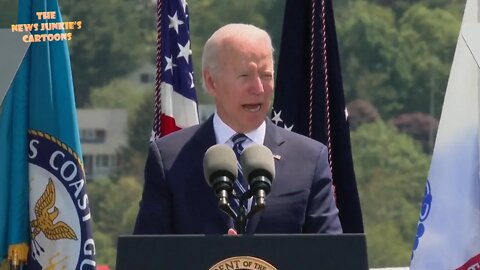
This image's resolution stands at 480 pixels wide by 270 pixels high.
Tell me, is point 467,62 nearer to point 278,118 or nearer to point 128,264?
point 278,118

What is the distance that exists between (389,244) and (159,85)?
21449mm

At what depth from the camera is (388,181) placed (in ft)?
96.9

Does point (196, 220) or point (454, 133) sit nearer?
point (196, 220)

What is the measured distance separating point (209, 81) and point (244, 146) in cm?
23

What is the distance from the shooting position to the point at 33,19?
663cm

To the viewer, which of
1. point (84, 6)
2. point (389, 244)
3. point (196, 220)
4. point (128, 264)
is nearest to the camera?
point (128, 264)

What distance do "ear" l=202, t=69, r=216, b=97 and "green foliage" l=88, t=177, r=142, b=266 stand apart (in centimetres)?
1965

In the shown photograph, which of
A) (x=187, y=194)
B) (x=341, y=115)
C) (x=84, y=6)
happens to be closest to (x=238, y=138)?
(x=187, y=194)

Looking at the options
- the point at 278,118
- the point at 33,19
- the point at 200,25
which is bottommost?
the point at 278,118

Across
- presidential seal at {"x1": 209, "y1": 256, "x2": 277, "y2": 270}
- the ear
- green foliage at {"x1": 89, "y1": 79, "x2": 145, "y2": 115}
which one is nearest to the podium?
presidential seal at {"x1": 209, "y1": 256, "x2": 277, "y2": 270}

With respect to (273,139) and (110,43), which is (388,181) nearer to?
(110,43)

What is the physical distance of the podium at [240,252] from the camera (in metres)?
4.18

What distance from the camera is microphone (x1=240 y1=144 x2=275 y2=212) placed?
4242 mm

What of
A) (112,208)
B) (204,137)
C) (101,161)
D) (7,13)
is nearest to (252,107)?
(204,137)
